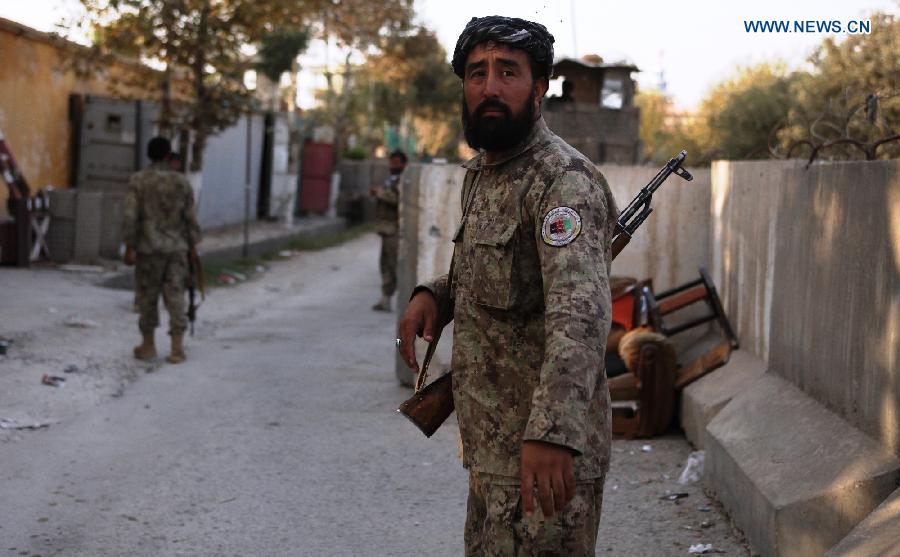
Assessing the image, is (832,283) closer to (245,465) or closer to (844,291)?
(844,291)

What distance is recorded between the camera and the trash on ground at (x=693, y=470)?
6.18 meters

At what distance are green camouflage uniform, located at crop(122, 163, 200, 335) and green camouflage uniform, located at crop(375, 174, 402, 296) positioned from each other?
401 centimetres

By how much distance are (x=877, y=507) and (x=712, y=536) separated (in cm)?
135

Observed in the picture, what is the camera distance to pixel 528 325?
2.98 meters

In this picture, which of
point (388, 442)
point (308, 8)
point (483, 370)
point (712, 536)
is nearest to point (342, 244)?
point (308, 8)

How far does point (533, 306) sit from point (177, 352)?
24.2 feet

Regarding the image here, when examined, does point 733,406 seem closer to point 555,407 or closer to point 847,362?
point 847,362

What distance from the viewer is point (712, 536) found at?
5.21 m

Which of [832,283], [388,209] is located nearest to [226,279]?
[388,209]

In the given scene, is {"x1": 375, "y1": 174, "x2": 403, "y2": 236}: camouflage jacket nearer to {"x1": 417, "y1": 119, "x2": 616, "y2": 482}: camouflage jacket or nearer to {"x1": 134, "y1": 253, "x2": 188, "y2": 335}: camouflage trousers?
{"x1": 134, "y1": 253, "x2": 188, "y2": 335}: camouflage trousers

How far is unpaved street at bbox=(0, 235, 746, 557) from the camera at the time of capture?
523 cm

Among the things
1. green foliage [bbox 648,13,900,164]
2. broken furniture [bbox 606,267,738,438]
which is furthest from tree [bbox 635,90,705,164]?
broken furniture [bbox 606,267,738,438]

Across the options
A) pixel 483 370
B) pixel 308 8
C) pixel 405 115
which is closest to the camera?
pixel 483 370

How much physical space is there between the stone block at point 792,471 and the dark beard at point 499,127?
6.33 ft
